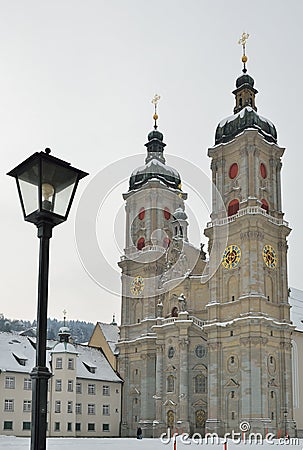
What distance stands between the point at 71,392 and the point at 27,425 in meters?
6.04

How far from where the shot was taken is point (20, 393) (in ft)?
211

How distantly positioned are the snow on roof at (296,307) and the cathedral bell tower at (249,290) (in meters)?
7.37

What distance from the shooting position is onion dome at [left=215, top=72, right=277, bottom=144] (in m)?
67.6

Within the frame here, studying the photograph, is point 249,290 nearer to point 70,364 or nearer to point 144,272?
point 144,272

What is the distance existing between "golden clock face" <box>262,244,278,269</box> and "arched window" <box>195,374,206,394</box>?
13.1 m

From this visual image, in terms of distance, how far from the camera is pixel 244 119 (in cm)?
6769

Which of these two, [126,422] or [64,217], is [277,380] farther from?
[64,217]

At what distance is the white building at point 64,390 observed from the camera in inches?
2502

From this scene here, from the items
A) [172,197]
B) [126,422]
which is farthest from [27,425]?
[172,197]

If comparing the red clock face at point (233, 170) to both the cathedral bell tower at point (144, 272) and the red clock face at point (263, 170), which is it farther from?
the cathedral bell tower at point (144, 272)

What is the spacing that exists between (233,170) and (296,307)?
1850 centimetres

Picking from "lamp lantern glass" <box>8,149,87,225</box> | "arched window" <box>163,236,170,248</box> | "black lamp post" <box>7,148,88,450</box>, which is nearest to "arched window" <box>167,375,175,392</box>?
"arched window" <box>163,236,170,248</box>

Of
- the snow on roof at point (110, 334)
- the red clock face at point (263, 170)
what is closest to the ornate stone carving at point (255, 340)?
the red clock face at point (263, 170)

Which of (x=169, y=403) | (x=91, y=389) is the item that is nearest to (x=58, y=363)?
(x=91, y=389)
